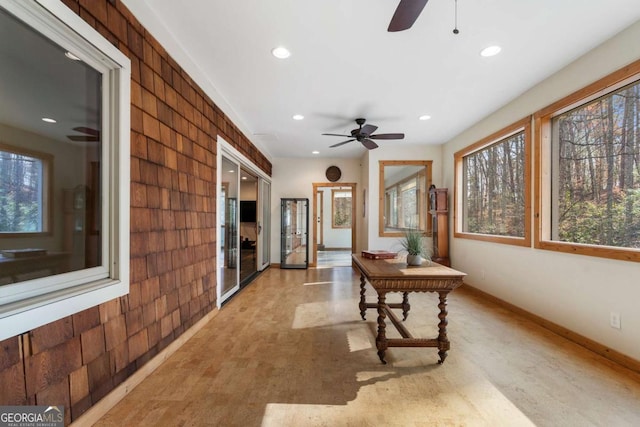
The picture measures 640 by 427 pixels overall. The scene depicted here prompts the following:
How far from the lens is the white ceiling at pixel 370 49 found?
2.17 meters

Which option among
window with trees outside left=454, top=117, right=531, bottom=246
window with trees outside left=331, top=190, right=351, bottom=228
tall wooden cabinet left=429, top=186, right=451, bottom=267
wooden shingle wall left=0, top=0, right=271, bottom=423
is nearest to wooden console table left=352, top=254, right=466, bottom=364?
wooden shingle wall left=0, top=0, right=271, bottom=423

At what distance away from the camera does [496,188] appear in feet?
14.3

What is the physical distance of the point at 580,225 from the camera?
2932 mm

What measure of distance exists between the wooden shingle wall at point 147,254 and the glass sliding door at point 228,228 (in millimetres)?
438

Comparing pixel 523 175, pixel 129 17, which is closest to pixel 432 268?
pixel 523 175

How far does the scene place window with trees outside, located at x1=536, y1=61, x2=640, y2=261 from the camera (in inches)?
96.7

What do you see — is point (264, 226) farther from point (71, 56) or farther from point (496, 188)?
point (71, 56)

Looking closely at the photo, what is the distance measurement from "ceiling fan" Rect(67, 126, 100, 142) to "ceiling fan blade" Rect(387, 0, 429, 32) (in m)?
→ 1.90

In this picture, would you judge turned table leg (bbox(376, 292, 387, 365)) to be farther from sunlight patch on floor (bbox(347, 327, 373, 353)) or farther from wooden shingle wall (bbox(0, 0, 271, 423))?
wooden shingle wall (bbox(0, 0, 271, 423))

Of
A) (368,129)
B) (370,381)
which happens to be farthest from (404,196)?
(370,381)

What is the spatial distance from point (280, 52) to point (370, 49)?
0.81m

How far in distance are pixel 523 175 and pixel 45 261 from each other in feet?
15.0

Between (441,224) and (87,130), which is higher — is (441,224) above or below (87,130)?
below

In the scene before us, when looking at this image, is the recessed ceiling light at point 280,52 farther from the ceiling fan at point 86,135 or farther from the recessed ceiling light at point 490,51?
the recessed ceiling light at point 490,51
